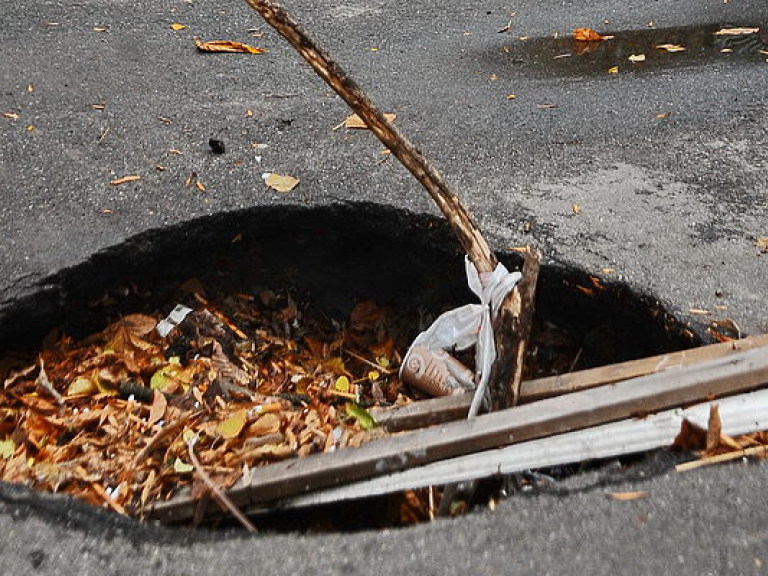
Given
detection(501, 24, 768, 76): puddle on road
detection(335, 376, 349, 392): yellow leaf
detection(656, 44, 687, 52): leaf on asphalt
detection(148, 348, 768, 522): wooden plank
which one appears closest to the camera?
detection(148, 348, 768, 522): wooden plank

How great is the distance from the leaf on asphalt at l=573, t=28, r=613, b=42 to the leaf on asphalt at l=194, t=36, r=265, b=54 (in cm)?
218

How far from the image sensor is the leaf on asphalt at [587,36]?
16.9ft

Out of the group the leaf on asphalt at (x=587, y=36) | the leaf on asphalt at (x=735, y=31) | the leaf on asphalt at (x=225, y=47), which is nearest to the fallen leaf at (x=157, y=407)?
the leaf on asphalt at (x=225, y=47)

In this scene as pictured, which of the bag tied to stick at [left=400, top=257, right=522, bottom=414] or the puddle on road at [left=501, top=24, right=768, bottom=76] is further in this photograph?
the puddle on road at [left=501, top=24, right=768, bottom=76]

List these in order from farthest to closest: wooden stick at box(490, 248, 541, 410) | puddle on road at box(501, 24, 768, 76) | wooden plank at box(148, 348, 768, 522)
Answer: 1. puddle on road at box(501, 24, 768, 76)
2. wooden stick at box(490, 248, 541, 410)
3. wooden plank at box(148, 348, 768, 522)

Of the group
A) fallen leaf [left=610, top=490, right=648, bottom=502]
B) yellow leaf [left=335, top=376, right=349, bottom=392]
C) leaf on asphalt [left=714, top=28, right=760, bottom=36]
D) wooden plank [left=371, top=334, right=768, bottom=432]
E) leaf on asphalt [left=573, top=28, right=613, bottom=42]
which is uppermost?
fallen leaf [left=610, top=490, right=648, bottom=502]

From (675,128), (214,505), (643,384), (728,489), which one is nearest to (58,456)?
(214,505)

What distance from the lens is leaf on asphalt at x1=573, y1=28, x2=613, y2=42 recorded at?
5.15 meters

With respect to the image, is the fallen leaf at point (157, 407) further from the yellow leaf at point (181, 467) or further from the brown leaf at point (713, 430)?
the brown leaf at point (713, 430)

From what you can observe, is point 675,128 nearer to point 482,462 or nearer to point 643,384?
point 643,384

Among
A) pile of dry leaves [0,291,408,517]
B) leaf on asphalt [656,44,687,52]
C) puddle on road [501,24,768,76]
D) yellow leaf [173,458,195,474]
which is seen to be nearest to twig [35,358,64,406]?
pile of dry leaves [0,291,408,517]

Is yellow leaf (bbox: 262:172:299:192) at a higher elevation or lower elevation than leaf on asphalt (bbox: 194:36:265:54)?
higher

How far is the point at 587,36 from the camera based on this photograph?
204 inches

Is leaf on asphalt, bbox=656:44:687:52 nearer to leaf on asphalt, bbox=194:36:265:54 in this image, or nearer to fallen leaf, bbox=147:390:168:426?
leaf on asphalt, bbox=194:36:265:54
